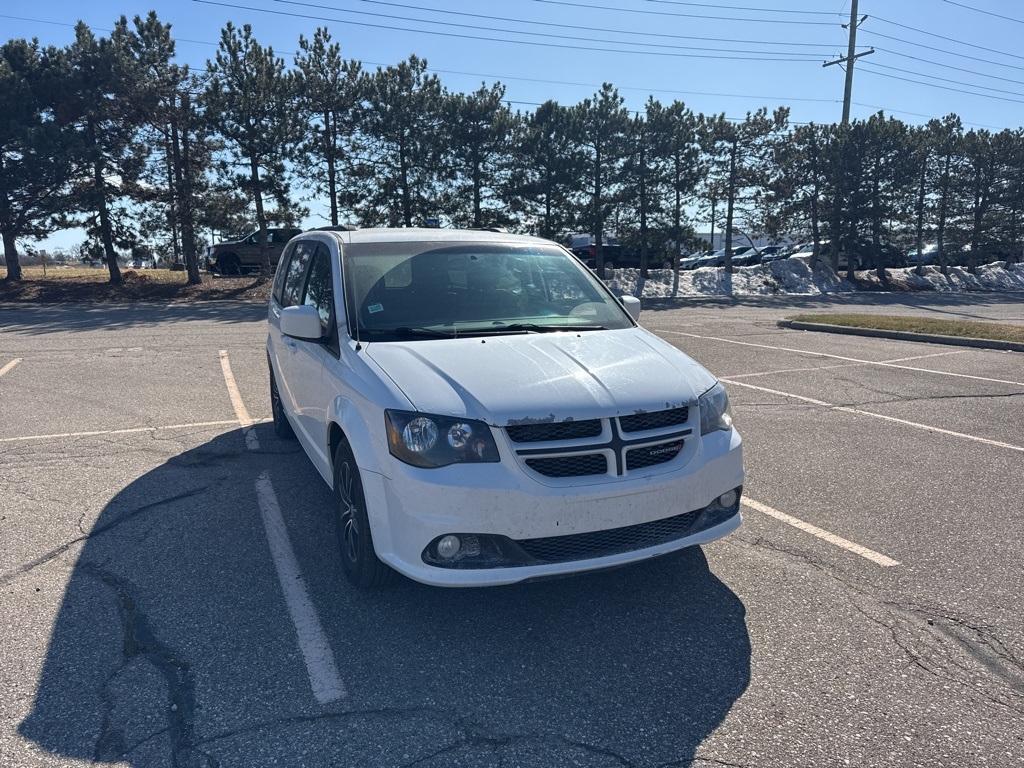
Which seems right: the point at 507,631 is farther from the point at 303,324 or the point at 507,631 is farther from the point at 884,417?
the point at 884,417

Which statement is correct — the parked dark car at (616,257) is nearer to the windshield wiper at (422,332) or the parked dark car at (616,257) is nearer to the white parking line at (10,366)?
the white parking line at (10,366)

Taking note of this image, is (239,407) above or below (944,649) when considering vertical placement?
above

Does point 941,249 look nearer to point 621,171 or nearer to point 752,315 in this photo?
point 621,171

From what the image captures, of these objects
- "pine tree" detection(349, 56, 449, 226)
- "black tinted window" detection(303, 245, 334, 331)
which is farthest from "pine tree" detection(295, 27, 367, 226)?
"black tinted window" detection(303, 245, 334, 331)

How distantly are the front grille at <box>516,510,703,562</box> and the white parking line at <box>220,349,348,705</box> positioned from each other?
96cm

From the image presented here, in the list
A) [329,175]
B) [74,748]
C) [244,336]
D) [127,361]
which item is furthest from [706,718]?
[329,175]

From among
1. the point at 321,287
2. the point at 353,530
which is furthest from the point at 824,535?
the point at 321,287

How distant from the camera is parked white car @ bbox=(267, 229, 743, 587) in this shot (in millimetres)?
3291

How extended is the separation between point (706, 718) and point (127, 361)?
35.6ft

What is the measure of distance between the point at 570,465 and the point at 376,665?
3.89 ft

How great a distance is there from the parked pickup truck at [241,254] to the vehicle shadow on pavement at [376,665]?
26.7 meters

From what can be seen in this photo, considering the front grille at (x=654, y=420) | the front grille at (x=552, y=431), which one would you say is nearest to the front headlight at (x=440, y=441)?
the front grille at (x=552, y=431)

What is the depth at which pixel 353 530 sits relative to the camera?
3.91m

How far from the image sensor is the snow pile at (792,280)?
31.2 metres
